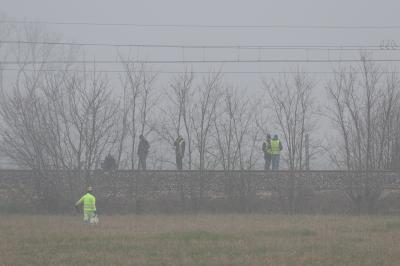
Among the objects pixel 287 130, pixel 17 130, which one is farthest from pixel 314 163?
pixel 17 130

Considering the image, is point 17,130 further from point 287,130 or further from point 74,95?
point 287,130

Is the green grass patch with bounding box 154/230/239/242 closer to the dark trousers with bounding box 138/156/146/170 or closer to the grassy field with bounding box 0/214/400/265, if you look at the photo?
the grassy field with bounding box 0/214/400/265

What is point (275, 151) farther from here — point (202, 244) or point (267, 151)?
point (202, 244)

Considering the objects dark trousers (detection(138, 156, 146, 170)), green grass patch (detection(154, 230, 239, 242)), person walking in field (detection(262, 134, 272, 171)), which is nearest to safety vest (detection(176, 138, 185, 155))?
dark trousers (detection(138, 156, 146, 170))

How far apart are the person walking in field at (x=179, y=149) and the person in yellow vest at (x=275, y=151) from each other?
3.82 m

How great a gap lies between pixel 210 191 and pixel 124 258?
51.7 ft

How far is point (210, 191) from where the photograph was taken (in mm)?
28578

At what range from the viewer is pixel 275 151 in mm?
28781

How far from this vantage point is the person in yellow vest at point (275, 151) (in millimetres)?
28594

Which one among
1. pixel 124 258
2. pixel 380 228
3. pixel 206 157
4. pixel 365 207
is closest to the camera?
pixel 124 258

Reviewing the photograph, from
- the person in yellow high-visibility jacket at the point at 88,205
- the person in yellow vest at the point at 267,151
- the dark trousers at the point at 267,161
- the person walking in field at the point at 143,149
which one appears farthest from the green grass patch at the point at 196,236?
the dark trousers at the point at 267,161

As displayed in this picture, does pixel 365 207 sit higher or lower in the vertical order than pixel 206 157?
lower

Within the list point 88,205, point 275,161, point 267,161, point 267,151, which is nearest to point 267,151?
point 267,151

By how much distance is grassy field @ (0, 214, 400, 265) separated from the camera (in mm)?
12703
